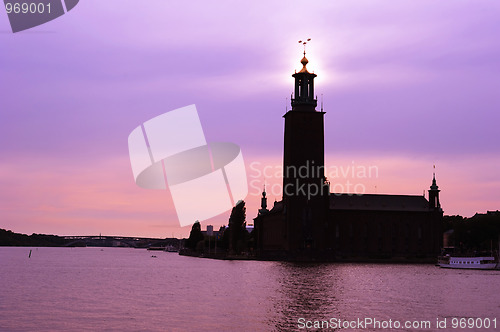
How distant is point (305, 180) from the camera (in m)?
133

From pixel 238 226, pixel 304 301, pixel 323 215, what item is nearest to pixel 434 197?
pixel 323 215

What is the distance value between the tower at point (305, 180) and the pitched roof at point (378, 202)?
28.9 ft

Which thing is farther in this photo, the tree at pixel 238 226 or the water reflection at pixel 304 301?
the tree at pixel 238 226

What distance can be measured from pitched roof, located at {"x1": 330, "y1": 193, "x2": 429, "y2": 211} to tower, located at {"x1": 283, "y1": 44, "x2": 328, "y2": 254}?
28.9ft

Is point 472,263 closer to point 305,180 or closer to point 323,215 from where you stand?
point 323,215

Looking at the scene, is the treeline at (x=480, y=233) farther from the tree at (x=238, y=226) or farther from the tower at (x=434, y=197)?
the tree at (x=238, y=226)

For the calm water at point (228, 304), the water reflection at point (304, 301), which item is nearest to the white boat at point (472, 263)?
the calm water at point (228, 304)

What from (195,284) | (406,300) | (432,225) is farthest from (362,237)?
(406,300)

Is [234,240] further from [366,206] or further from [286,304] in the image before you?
[286,304]

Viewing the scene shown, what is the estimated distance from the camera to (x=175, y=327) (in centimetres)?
3594

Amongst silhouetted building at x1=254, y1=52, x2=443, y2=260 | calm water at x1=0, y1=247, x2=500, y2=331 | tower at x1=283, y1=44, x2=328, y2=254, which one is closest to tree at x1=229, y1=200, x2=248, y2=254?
silhouetted building at x1=254, y1=52, x2=443, y2=260

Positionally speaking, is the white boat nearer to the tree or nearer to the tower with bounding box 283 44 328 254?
the tower with bounding box 283 44 328 254

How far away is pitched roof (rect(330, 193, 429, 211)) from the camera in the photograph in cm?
14225

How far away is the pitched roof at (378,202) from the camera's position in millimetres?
142250
